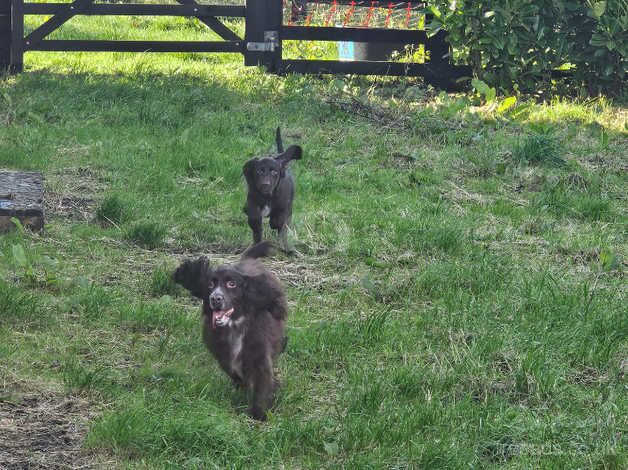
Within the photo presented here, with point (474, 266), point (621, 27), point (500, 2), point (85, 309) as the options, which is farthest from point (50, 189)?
point (621, 27)

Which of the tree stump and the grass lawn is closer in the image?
the grass lawn

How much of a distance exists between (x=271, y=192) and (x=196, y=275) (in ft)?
7.26

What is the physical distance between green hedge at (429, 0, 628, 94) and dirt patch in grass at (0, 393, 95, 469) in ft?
30.5

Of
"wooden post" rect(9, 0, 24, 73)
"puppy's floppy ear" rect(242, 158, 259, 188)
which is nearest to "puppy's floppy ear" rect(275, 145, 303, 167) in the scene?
"puppy's floppy ear" rect(242, 158, 259, 188)

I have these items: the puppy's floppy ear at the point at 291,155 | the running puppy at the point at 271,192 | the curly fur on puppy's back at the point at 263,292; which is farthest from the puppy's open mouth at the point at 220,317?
the puppy's floppy ear at the point at 291,155

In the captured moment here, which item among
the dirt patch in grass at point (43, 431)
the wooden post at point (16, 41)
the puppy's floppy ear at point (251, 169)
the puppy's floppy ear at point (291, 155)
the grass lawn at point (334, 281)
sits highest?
the wooden post at point (16, 41)

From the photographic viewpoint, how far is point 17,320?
19.3ft

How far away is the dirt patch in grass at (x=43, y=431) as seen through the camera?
4.37 meters

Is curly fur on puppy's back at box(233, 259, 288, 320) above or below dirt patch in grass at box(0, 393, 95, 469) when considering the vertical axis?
above

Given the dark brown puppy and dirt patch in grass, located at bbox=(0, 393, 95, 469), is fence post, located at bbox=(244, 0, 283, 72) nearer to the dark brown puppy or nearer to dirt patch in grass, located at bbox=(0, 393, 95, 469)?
the dark brown puppy

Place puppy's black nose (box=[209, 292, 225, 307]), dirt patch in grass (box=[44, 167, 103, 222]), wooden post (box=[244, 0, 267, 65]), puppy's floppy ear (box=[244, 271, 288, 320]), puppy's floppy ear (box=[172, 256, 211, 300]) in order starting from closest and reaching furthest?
puppy's black nose (box=[209, 292, 225, 307])
puppy's floppy ear (box=[244, 271, 288, 320])
puppy's floppy ear (box=[172, 256, 211, 300])
dirt patch in grass (box=[44, 167, 103, 222])
wooden post (box=[244, 0, 267, 65])

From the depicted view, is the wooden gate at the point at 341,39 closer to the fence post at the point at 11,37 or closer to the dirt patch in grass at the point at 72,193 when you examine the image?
the fence post at the point at 11,37

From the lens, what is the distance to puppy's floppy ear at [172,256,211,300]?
206 inches

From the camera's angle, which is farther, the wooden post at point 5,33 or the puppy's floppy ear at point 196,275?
the wooden post at point 5,33
